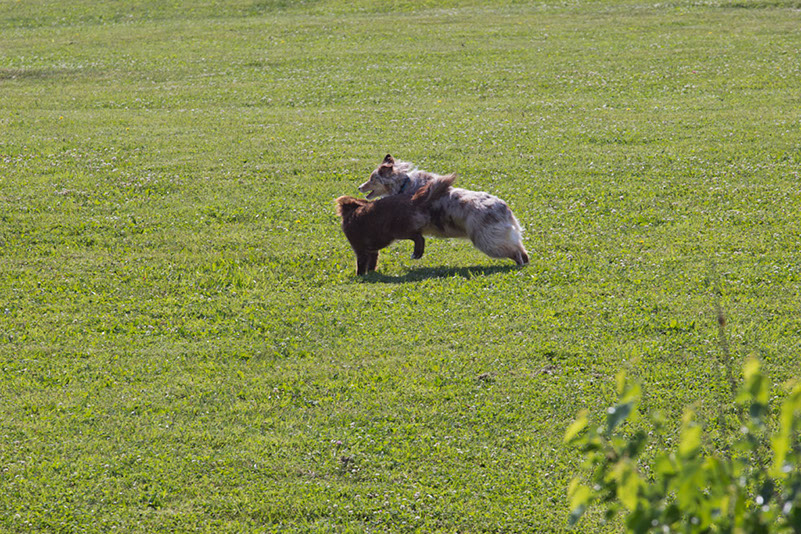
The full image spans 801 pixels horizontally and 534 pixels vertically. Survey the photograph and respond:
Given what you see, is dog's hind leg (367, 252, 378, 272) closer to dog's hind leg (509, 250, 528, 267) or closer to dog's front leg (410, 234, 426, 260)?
dog's front leg (410, 234, 426, 260)

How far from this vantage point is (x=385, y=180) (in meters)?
13.8

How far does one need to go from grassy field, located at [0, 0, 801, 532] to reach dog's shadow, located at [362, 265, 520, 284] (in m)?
0.08

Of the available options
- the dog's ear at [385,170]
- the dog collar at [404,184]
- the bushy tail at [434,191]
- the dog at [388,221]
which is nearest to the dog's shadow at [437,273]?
the dog at [388,221]

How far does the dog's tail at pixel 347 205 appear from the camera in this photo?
13148 millimetres

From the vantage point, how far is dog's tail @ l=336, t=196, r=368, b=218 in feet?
43.1

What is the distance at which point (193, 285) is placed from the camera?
12.3m

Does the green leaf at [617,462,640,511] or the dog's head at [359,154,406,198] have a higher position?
the green leaf at [617,462,640,511]

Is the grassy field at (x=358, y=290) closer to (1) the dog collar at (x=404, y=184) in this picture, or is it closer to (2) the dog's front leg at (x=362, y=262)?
(2) the dog's front leg at (x=362, y=262)

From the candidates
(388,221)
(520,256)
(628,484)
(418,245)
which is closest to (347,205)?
(388,221)

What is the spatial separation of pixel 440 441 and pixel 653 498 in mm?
5285

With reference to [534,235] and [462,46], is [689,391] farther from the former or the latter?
[462,46]

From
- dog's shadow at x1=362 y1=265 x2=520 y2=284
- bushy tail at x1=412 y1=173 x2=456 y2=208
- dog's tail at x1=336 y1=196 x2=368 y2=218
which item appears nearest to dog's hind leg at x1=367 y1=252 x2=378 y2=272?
dog's shadow at x1=362 y1=265 x2=520 y2=284

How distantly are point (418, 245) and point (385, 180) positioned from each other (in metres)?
1.37

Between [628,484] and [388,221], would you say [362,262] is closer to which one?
[388,221]
